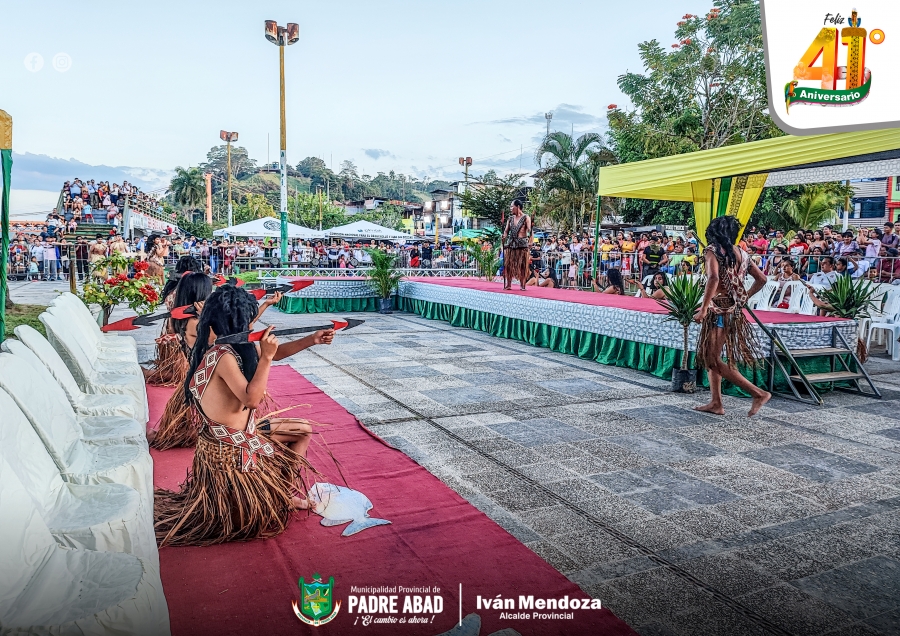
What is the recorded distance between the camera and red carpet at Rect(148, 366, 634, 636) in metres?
2.41

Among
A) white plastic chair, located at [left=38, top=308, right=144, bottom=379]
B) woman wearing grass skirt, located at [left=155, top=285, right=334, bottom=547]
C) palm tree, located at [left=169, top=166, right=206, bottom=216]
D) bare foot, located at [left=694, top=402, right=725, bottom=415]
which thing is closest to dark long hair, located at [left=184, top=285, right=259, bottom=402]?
woman wearing grass skirt, located at [left=155, top=285, right=334, bottom=547]

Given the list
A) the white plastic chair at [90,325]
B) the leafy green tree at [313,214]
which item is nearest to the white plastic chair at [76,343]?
the white plastic chair at [90,325]

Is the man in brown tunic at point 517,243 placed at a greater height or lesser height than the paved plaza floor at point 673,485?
greater

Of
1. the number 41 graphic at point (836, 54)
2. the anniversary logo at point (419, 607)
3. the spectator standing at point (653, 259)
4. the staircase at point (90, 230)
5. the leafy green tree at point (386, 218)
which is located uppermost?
the leafy green tree at point (386, 218)

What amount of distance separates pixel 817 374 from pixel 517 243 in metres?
5.02

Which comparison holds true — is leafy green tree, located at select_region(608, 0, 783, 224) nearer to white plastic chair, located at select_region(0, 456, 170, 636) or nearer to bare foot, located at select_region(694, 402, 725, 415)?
bare foot, located at select_region(694, 402, 725, 415)

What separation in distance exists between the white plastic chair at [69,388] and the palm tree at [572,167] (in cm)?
1904

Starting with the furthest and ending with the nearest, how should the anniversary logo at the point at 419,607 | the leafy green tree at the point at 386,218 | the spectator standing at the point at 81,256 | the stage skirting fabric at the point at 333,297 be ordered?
the leafy green tree at the point at 386,218
the spectator standing at the point at 81,256
the stage skirting fabric at the point at 333,297
the anniversary logo at the point at 419,607

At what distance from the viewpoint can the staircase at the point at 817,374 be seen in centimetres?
599

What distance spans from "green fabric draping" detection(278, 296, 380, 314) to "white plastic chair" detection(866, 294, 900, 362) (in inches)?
356

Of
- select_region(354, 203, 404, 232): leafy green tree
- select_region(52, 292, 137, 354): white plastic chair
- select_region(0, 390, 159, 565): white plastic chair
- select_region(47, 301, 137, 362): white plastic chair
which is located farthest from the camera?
select_region(354, 203, 404, 232): leafy green tree

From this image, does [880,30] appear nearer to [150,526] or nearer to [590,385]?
[150,526]

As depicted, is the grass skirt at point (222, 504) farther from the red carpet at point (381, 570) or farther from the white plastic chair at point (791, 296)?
the white plastic chair at point (791, 296)

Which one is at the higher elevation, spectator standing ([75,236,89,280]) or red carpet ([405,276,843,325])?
spectator standing ([75,236,89,280])
